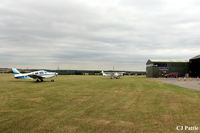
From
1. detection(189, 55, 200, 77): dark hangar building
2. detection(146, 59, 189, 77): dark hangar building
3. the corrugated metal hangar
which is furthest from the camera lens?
detection(146, 59, 189, 77): dark hangar building

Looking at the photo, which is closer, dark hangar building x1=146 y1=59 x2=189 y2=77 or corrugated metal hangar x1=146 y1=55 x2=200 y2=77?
corrugated metal hangar x1=146 y1=55 x2=200 y2=77

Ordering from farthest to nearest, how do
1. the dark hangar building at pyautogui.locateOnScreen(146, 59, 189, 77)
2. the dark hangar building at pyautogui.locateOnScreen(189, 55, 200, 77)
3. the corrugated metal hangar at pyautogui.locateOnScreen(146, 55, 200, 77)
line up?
the dark hangar building at pyautogui.locateOnScreen(146, 59, 189, 77)
the corrugated metal hangar at pyautogui.locateOnScreen(146, 55, 200, 77)
the dark hangar building at pyautogui.locateOnScreen(189, 55, 200, 77)

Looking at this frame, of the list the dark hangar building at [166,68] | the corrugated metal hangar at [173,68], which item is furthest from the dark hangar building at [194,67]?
the dark hangar building at [166,68]

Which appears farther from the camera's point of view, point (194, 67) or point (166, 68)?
point (194, 67)

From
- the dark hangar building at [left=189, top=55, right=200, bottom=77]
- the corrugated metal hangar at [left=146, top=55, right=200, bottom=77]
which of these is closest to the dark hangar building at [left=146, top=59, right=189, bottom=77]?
the corrugated metal hangar at [left=146, top=55, right=200, bottom=77]

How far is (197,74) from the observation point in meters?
51.0

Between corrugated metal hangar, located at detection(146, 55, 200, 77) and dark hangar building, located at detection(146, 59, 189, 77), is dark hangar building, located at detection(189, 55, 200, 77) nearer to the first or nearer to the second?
corrugated metal hangar, located at detection(146, 55, 200, 77)

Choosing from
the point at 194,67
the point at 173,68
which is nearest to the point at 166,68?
the point at 173,68

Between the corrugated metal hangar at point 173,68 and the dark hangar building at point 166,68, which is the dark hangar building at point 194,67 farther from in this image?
the dark hangar building at point 166,68

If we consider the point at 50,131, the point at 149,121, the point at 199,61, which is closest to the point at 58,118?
the point at 50,131

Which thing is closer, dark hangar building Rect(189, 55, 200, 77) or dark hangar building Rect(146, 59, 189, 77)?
dark hangar building Rect(189, 55, 200, 77)

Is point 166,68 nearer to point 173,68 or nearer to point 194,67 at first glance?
point 173,68

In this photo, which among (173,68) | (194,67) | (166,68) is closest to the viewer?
(166,68)

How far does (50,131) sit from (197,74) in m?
55.8
